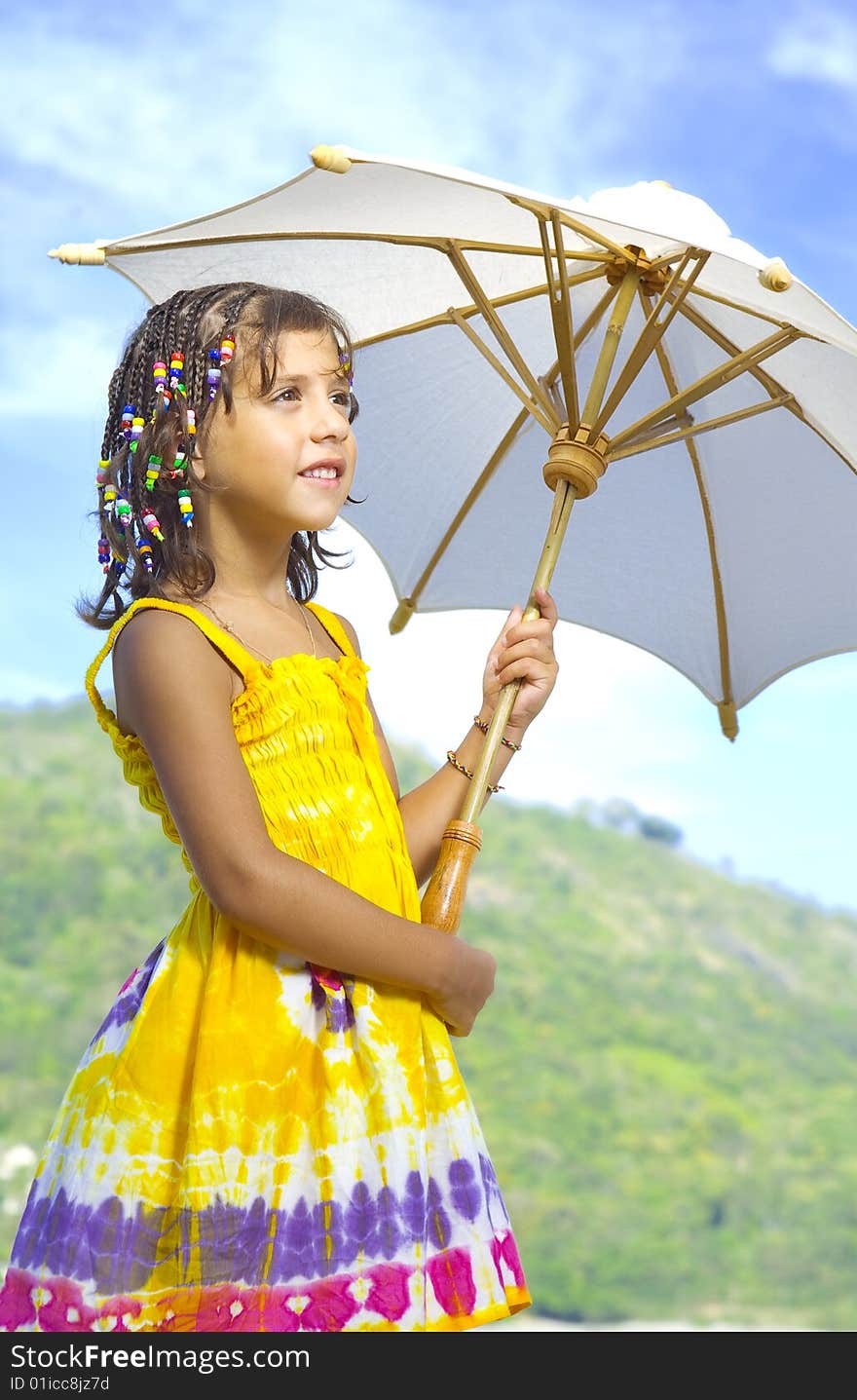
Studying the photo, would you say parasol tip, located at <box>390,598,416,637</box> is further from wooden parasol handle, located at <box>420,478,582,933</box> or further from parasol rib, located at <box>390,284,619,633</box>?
wooden parasol handle, located at <box>420,478,582,933</box>

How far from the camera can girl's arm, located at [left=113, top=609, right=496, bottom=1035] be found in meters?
1.52

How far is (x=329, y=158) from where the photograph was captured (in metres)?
1.58

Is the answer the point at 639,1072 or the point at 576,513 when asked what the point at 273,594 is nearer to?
the point at 576,513

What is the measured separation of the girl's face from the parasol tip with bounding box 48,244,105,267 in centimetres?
33

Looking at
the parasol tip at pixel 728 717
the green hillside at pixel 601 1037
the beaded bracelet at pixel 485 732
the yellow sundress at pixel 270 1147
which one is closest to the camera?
the yellow sundress at pixel 270 1147

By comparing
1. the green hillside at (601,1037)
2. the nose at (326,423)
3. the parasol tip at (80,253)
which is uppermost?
the green hillside at (601,1037)

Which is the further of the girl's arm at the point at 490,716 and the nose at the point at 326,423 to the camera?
the girl's arm at the point at 490,716

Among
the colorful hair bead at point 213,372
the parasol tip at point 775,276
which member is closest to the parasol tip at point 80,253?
the colorful hair bead at point 213,372

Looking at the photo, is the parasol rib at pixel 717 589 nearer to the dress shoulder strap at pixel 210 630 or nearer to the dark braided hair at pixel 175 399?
the dark braided hair at pixel 175 399

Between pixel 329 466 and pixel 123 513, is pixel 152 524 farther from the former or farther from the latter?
pixel 329 466

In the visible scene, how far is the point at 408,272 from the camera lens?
2.22 m

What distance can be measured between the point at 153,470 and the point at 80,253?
0.38m

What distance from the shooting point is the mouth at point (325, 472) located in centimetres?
170

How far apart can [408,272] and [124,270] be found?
1.40 feet
